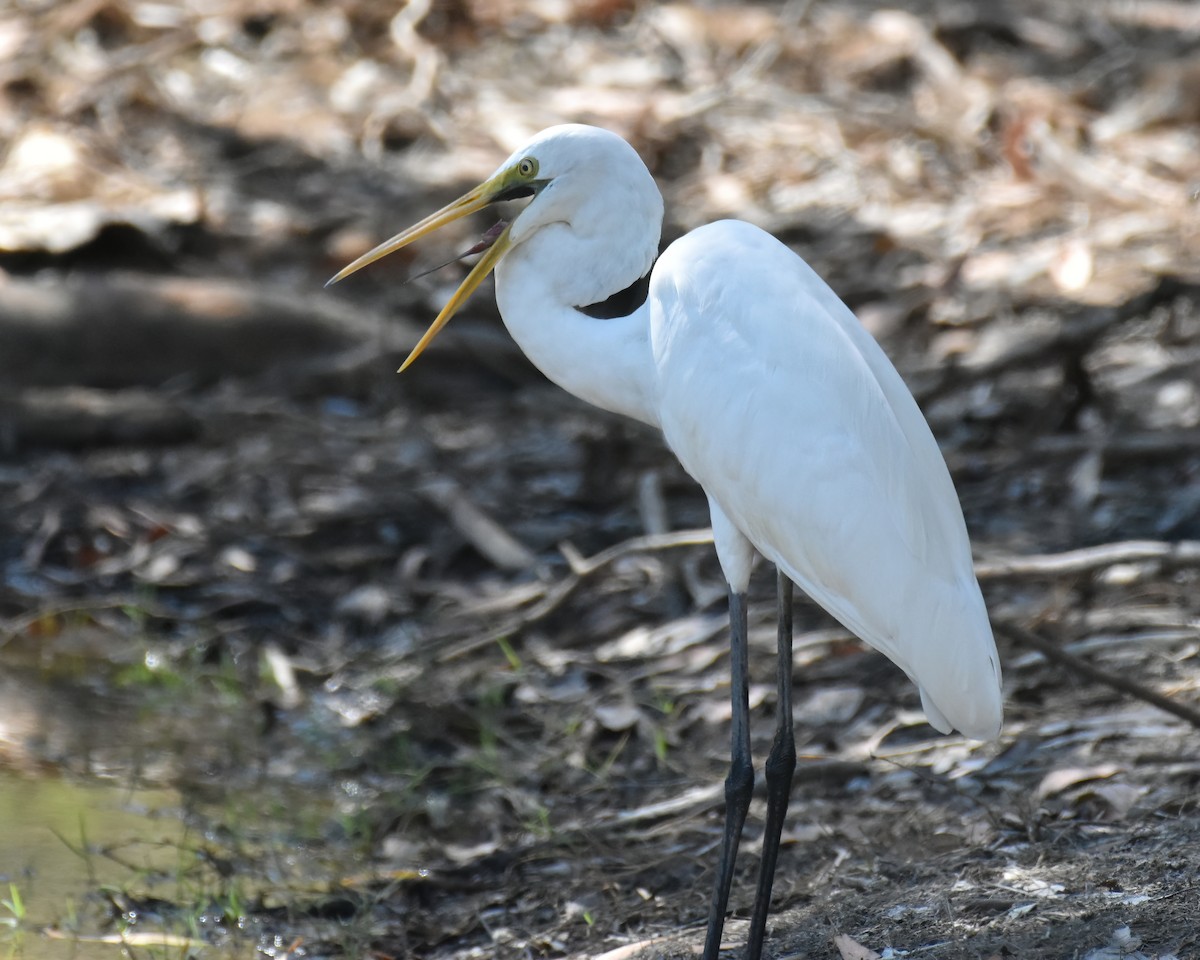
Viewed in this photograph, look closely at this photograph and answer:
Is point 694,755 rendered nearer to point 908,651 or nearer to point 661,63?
point 908,651

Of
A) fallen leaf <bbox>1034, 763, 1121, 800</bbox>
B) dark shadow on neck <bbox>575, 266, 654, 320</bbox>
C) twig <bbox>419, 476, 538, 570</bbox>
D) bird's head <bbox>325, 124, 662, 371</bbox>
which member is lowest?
twig <bbox>419, 476, 538, 570</bbox>

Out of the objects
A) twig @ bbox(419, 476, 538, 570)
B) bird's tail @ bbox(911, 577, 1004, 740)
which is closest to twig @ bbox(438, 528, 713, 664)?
twig @ bbox(419, 476, 538, 570)

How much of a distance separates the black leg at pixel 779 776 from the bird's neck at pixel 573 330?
49 centimetres

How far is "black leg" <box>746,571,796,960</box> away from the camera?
2885 mm

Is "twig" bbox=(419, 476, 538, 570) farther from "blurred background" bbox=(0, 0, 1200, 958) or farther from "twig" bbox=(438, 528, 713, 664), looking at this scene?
"twig" bbox=(438, 528, 713, 664)

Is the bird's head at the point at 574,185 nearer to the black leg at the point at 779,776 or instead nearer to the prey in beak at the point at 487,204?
the prey in beak at the point at 487,204

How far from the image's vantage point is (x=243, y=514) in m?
5.19

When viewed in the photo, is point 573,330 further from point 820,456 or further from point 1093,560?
point 1093,560

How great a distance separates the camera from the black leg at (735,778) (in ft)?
9.49

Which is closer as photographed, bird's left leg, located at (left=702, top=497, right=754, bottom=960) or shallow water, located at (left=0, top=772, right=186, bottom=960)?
bird's left leg, located at (left=702, top=497, right=754, bottom=960)

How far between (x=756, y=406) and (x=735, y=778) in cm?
77

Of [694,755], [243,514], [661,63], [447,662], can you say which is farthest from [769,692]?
[661,63]

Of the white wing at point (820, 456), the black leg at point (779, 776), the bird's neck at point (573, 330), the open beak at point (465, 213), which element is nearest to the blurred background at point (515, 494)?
the black leg at point (779, 776)

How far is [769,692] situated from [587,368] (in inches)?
58.5
